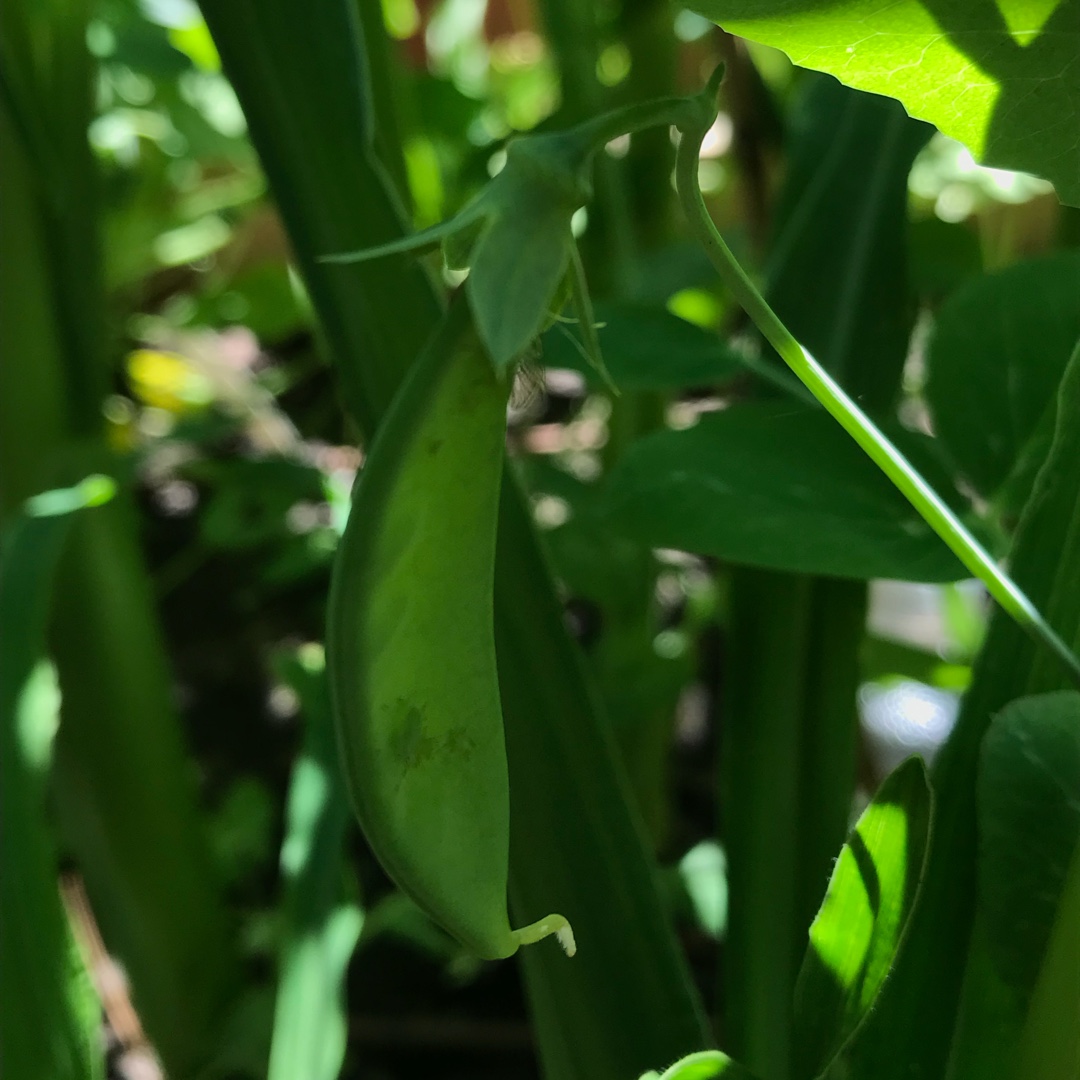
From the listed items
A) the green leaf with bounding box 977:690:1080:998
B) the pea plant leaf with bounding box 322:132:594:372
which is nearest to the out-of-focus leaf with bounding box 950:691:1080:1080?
the green leaf with bounding box 977:690:1080:998

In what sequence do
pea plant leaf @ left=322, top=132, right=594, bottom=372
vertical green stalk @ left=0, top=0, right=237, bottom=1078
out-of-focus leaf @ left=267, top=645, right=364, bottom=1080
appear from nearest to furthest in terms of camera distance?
pea plant leaf @ left=322, top=132, right=594, bottom=372
out-of-focus leaf @ left=267, top=645, right=364, bottom=1080
vertical green stalk @ left=0, top=0, right=237, bottom=1078

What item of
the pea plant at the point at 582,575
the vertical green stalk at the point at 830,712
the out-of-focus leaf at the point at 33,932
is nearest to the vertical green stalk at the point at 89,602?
the pea plant at the point at 582,575

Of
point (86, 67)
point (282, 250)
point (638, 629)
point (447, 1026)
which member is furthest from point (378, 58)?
point (282, 250)

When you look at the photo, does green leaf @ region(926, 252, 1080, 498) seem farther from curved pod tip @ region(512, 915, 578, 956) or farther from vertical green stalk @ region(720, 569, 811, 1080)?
curved pod tip @ region(512, 915, 578, 956)

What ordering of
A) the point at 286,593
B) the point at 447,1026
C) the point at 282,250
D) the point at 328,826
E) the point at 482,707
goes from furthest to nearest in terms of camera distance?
the point at 282,250, the point at 286,593, the point at 447,1026, the point at 328,826, the point at 482,707

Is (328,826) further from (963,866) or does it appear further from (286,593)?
(286,593)
